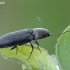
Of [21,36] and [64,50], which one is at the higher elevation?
[21,36]

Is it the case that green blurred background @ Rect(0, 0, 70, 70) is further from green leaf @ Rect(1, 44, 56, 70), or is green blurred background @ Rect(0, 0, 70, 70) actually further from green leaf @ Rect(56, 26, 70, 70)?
green leaf @ Rect(56, 26, 70, 70)

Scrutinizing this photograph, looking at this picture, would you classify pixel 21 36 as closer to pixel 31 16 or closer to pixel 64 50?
pixel 64 50

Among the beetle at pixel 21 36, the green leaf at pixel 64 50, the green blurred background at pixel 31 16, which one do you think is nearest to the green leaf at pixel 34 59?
the green leaf at pixel 64 50

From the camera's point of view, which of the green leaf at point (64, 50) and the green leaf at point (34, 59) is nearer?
the green leaf at point (64, 50)

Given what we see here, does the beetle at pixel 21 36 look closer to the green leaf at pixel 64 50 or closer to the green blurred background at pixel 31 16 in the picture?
the green leaf at pixel 64 50

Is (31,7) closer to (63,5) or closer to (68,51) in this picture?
(63,5)

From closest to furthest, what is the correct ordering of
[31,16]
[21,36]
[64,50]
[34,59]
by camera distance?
[64,50], [34,59], [21,36], [31,16]

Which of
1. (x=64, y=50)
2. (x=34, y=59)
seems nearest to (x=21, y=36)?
(x=34, y=59)
